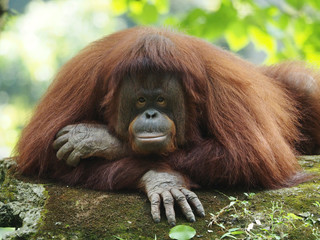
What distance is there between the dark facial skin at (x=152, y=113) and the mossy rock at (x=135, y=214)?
1.43 ft

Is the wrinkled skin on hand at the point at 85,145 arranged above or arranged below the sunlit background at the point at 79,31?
below

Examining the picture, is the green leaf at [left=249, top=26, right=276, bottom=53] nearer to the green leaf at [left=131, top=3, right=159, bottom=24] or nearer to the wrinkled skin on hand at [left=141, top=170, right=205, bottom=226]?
the green leaf at [left=131, top=3, right=159, bottom=24]

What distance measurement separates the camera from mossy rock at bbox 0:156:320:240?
10.4ft

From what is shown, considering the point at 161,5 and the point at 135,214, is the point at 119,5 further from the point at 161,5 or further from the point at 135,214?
the point at 135,214

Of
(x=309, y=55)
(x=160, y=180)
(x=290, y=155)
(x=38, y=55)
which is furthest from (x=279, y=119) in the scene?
(x=38, y=55)

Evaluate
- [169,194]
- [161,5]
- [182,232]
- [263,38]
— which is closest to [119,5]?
[161,5]

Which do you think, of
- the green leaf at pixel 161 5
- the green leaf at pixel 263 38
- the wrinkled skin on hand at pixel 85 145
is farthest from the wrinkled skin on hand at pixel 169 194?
the green leaf at pixel 161 5

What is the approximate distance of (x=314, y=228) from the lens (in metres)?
3.23

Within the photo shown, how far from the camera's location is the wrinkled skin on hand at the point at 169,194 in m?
3.34

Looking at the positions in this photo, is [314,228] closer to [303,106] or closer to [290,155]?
[290,155]

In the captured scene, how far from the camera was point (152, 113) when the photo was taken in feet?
12.3

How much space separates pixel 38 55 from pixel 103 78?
39.7 ft

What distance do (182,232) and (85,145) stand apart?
1.28 metres

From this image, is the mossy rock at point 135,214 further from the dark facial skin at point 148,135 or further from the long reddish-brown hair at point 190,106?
the long reddish-brown hair at point 190,106
